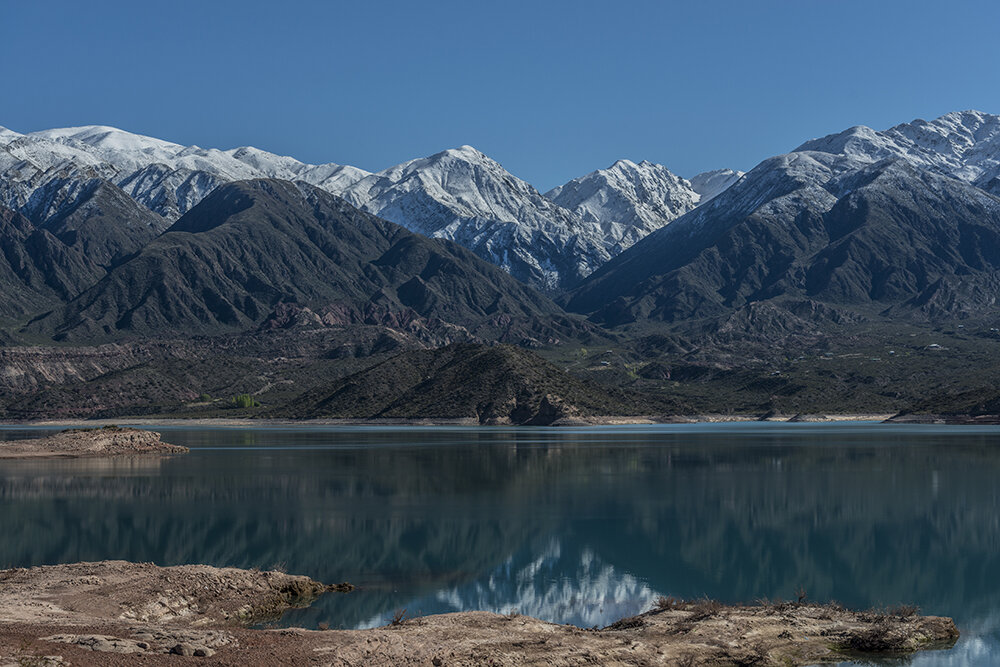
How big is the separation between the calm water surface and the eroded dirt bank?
87.3 inches

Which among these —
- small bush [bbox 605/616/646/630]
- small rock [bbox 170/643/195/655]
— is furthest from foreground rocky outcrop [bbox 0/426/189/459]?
small rock [bbox 170/643/195/655]

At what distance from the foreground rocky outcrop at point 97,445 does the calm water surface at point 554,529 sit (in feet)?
85.4

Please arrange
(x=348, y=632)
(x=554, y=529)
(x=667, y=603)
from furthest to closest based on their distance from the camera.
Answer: (x=554, y=529) → (x=667, y=603) → (x=348, y=632)

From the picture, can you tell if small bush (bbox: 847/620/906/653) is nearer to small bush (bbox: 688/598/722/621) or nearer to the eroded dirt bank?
the eroded dirt bank

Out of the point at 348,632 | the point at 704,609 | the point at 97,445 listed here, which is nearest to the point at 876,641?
the point at 704,609

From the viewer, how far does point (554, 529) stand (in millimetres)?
61594

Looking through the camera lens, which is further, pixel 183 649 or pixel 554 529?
pixel 554 529

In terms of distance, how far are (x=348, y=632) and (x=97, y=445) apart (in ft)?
401

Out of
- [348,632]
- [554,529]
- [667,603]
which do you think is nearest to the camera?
[348,632]

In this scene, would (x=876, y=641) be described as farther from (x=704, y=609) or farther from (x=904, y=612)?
(x=704, y=609)

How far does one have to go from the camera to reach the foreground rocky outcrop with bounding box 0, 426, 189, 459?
455 feet

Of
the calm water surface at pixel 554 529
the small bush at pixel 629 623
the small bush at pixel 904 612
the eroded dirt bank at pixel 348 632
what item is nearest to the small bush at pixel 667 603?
the eroded dirt bank at pixel 348 632

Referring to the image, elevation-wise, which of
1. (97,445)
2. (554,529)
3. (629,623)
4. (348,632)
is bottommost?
(97,445)

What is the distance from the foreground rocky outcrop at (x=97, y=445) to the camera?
139 m
